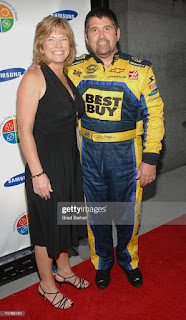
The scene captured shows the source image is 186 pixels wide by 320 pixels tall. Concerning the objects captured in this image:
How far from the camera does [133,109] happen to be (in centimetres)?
204

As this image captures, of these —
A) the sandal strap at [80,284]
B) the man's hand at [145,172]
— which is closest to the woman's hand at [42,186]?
the man's hand at [145,172]

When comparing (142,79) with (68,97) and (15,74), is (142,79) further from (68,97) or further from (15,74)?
(15,74)

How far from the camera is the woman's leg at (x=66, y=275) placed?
7.54 ft

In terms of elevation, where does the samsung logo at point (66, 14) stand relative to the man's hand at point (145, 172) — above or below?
above

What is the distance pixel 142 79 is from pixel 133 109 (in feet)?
0.66

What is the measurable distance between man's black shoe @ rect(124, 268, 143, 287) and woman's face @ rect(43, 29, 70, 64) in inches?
64.4

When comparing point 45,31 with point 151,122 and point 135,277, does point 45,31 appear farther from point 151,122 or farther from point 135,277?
point 135,277

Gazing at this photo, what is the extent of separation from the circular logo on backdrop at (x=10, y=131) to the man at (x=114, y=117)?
0.61m

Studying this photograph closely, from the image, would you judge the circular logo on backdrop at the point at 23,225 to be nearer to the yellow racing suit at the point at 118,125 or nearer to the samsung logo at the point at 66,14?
the yellow racing suit at the point at 118,125

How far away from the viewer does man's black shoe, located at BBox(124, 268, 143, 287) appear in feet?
7.61

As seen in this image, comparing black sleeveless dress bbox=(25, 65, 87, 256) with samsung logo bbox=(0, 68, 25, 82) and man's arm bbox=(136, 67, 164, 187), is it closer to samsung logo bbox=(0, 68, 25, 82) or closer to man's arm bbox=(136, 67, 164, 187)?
man's arm bbox=(136, 67, 164, 187)

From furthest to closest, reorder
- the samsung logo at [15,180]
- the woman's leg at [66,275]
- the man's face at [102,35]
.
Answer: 1. the samsung logo at [15,180]
2. the woman's leg at [66,275]
3. the man's face at [102,35]

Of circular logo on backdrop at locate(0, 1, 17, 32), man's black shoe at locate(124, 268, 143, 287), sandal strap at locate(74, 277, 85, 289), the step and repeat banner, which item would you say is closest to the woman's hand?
the step and repeat banner

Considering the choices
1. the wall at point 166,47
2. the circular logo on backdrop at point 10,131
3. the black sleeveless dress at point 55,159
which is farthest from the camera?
the wall at point 166,47
